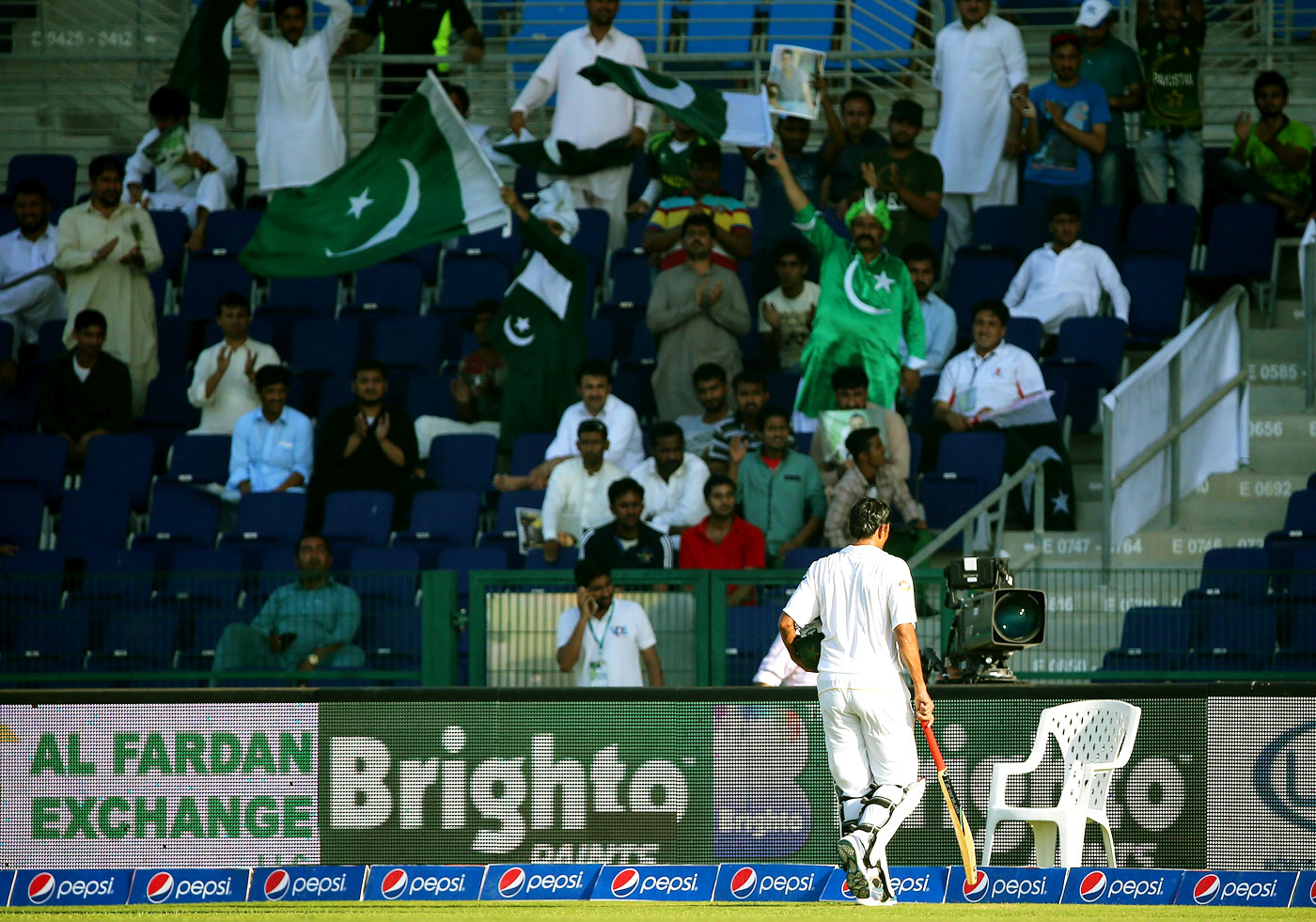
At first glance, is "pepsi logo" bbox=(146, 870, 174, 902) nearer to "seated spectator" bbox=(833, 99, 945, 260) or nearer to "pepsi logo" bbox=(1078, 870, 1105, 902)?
"pepsi logo" bbox=(1078, 870, 1105, 902)

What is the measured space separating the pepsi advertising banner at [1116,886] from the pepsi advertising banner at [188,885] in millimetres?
3647

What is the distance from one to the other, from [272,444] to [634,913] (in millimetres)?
6308

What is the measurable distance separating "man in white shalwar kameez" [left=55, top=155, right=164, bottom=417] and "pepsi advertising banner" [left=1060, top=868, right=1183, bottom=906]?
881cm

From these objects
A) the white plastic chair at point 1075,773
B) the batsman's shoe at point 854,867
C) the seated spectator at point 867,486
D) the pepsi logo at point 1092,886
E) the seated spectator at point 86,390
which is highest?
the seated spectator at point 86,390

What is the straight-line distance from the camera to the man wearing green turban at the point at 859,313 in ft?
43.6

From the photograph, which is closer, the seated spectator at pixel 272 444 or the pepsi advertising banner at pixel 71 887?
the pepsi advertising banner at pixel 71 887

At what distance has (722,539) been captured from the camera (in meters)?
11.9

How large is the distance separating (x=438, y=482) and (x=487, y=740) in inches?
169

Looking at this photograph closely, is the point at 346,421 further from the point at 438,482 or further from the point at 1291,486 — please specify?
the point at 1291,486

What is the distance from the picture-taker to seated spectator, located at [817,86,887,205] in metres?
15.4

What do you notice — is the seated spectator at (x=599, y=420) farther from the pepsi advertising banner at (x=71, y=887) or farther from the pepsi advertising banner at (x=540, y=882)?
the pepsi advertising banner at (x=71, y=887)

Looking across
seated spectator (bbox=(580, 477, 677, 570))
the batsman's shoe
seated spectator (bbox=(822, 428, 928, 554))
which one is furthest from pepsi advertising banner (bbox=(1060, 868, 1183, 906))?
seated spectator (bbox=(580, 477, 677, 570))

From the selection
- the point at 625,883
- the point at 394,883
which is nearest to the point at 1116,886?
the point at 625,883

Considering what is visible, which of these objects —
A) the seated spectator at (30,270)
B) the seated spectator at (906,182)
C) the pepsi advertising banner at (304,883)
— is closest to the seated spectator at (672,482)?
the seated spectator at (906,182)
